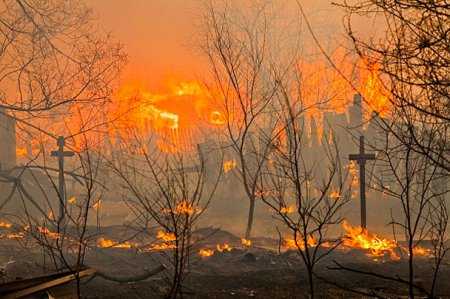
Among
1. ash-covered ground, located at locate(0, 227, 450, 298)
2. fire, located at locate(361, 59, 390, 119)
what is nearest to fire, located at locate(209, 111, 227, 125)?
ash-covered ground, located at locate(0, 227, 450, 298)

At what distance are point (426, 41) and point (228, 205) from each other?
95.0ft

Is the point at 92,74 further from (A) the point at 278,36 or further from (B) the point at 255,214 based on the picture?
(A) the point at 278,36

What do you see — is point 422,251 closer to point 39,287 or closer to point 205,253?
point 205,253

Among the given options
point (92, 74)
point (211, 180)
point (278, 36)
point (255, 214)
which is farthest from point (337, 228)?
point (278, 36)

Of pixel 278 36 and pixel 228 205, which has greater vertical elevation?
pixel 278 36

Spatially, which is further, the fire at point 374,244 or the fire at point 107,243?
the fire at point 107,243

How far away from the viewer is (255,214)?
31.0 metres

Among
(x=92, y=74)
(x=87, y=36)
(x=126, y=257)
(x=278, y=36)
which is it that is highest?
(x=278, y=36)

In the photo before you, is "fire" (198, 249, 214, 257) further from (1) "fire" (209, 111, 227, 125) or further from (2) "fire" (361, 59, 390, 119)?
(1) "fire" (209, 111, 227, 125)

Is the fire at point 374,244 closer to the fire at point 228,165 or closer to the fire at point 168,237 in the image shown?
the fire at point 168,237

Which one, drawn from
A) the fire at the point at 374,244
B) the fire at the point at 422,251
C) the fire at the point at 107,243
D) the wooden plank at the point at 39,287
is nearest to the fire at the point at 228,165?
the fire at the point at 107,243

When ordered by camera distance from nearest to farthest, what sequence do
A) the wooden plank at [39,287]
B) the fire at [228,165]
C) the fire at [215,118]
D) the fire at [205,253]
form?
1. the wooden plank at [39,287]
2. the fire at [205,253]
3. the fire at [228,165]
4. the fire at [215,118]

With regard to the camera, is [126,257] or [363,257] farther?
[126,257]

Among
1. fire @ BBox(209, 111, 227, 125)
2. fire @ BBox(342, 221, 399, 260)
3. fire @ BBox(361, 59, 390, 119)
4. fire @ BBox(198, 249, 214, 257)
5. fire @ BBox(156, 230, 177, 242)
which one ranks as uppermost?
fire @ BBox(209, 111, 227, 125)
